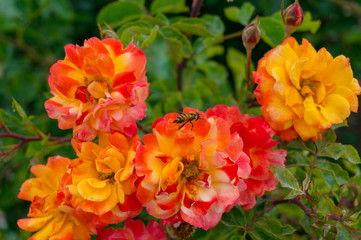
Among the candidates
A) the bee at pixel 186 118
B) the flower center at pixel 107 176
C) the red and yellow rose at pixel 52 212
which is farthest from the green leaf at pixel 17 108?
the bee at pixel 186 118

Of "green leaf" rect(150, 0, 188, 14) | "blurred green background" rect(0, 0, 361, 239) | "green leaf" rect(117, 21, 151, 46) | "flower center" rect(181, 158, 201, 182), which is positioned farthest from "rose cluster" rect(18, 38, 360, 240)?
"blurred green background" rect(0, 0, 361, 239)

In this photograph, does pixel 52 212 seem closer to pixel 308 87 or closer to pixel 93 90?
pixel 93 90

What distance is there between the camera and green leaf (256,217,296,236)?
0.76 m

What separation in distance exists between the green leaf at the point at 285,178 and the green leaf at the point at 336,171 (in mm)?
92

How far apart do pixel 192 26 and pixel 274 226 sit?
1.48ft

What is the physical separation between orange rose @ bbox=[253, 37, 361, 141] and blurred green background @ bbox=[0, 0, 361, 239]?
2.44ft

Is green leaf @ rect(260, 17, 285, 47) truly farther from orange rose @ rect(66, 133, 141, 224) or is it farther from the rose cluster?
orange rose @ rect(66, 133, 141, 224)

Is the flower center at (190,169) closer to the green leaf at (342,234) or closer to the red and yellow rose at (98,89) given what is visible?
the red and yellow rose at (98,89)

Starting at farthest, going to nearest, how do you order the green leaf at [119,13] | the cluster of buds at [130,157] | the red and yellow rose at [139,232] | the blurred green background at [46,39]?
the blurred green background at [46,39] → the green leaf at [119,13] → the red and yellow rose at [139,232] → the cluster of buds at [130,157]

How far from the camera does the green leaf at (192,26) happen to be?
0.91 m

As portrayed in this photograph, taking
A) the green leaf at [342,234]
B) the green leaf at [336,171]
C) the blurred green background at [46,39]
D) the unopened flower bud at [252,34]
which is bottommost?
the blurred green background at [46,39]

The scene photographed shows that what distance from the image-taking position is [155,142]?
666 millimetres

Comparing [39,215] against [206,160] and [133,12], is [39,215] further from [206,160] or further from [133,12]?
[133,12]

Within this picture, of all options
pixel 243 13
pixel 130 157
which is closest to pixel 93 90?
pixel 130 157
